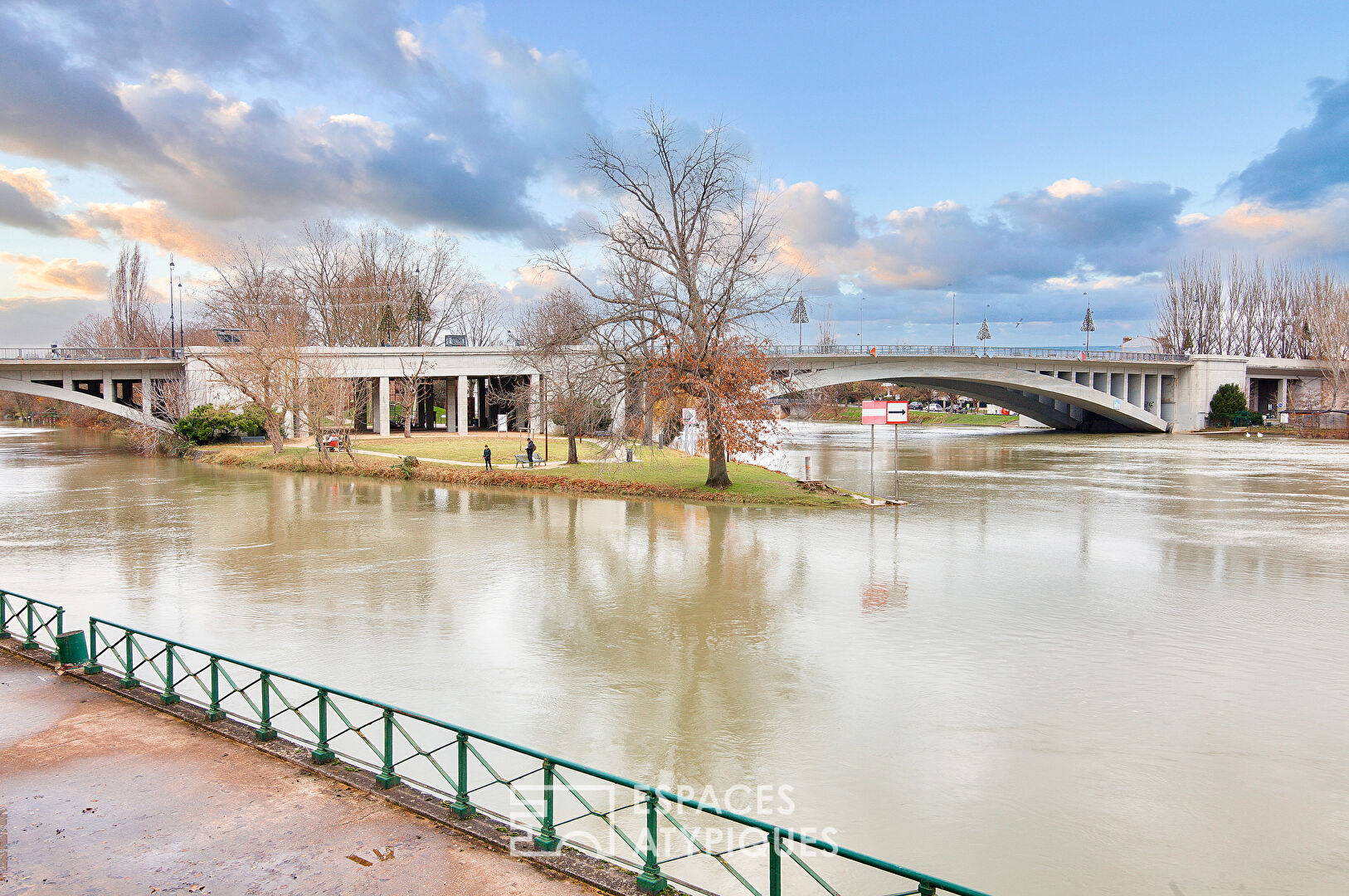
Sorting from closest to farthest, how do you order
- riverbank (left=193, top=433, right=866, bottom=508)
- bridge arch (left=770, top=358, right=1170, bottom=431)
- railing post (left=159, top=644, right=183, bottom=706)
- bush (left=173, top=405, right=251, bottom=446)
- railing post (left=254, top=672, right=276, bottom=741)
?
railing post (left=254, top=672, right=276, bottom=741) → railing post (left=159, top=644, right=183, bottom=706) → riverbank (left=193, top=433, right=866, bottom=508) → bush (left=173, top=405, right=251, bottom=446) → bridge arch (left=770, top=358, right=1170, bottom=431)

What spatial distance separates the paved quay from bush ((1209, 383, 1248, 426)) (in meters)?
92.0

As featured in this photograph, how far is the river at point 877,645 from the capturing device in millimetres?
7867

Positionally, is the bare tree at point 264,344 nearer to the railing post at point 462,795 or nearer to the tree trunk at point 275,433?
the tree trunk at point 275,433

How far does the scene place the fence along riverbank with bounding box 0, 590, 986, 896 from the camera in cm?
580

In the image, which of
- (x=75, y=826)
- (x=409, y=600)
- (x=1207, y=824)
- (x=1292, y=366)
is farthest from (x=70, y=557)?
(x=1292, y=366)

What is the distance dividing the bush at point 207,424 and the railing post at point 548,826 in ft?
184

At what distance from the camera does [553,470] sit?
37.5m

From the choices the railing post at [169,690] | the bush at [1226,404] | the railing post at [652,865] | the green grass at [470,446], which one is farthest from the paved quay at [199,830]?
the bush at [1226,404]

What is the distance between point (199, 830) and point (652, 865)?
3.58 meters

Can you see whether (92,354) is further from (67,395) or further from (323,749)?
(323,749)

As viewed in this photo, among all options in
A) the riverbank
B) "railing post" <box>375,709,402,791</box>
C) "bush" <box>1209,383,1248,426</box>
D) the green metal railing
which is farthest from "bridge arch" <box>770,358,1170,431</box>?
"railing post" <box>375,709,402,791</box>

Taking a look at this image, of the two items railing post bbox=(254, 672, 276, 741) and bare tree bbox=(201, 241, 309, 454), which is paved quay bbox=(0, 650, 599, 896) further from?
bare tree bbox=(201, 241, 309, 454)

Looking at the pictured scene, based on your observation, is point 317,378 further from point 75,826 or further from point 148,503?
point 75,826

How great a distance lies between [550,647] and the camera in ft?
42.0
